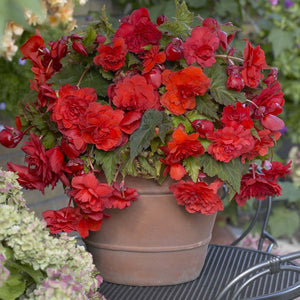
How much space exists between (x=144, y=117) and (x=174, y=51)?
139mm

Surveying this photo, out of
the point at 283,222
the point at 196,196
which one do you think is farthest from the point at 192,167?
the point at 283,222

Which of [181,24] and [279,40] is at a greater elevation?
[181,24]

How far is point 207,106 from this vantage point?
3.20 ft

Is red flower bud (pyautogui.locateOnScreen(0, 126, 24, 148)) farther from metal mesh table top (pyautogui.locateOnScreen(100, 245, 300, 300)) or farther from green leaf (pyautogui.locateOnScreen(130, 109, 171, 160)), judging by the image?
metal mesh table top (pyautogui.locateOnScreen(100, 245, 300, 300))

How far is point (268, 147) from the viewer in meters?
1.09

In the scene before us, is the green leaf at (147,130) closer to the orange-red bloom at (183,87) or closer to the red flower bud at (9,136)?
the orange-red bloom at (183,87)

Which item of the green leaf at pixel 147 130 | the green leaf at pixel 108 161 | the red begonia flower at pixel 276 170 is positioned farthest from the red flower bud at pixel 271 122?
the green leaf at pixel 108 161

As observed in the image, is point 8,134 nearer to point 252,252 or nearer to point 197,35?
point 197,35

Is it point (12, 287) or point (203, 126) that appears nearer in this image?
point (12, 287)

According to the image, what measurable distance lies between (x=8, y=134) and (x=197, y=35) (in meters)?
0.42

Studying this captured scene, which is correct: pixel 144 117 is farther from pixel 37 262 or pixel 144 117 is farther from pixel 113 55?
pixel 37 262

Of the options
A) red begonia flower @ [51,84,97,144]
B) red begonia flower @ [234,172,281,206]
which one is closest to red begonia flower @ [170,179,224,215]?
red begonia flower @ [234,172,281,206]

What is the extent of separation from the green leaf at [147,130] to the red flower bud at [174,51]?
4.3 inches

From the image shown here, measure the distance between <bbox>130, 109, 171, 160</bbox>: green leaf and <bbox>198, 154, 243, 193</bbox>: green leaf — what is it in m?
0.10
